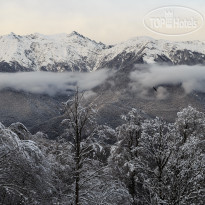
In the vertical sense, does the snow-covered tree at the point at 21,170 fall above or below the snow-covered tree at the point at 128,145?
above

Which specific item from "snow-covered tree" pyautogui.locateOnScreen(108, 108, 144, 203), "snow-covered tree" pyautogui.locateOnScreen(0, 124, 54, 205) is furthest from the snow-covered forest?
"snow-covered tree" pyautogui.locateOnScreen(108, 108, 144, 203)

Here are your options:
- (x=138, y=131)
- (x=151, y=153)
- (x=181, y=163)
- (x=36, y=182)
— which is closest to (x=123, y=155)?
(x=138, y=131)

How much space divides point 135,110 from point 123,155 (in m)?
3.85

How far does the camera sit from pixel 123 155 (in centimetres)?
2436

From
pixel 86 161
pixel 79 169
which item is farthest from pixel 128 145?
pixel 79 169

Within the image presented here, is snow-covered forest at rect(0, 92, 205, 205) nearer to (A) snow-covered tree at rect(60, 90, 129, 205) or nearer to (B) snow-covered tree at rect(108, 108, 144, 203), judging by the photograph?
(A) snow-covered tree at rect(60, 90, 129, 205)

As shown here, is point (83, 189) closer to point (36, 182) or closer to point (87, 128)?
Answer: point (87, 128)

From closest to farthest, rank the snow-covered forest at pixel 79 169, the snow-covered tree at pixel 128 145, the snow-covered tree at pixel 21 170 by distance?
the snow-covered tree at pixel 21 170 → the snow-covered forest at pixel 79 169 → the snow-covered tree at pixel 128 145

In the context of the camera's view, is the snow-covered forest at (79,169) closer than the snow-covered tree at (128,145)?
Yes

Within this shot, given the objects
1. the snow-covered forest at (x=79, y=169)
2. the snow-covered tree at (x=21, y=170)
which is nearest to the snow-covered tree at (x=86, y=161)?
the snow-covered forest at (x=79, y=169)

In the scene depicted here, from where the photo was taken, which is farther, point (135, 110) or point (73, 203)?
point (135, 110)

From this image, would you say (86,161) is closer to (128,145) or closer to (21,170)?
Answer: (21,170)

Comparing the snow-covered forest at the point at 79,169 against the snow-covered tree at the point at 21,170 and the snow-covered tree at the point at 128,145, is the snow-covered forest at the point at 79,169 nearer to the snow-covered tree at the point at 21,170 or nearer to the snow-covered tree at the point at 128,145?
the snow-covered tree at the point at 21,170

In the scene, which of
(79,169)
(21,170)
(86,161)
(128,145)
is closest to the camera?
(21,170)
